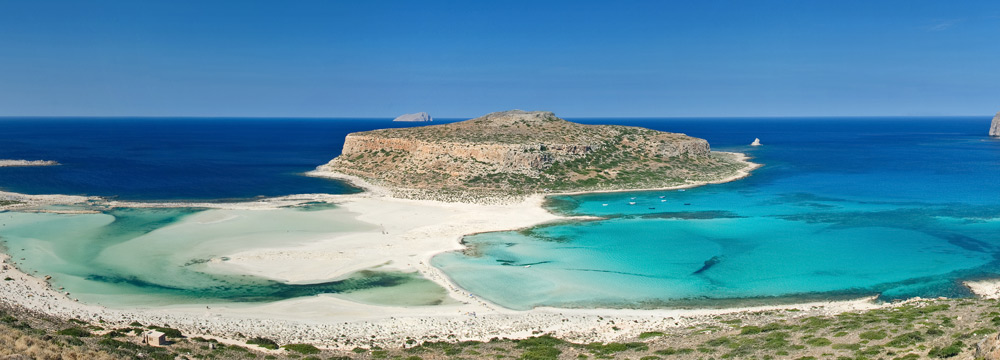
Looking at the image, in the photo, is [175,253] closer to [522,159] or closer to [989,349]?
[989,349]

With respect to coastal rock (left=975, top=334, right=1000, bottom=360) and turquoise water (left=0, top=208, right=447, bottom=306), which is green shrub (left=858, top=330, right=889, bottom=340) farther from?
turquoise water (left=0, top=208, right=447, bottom=306)

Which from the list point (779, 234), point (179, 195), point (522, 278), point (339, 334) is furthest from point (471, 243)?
point (179, 195)

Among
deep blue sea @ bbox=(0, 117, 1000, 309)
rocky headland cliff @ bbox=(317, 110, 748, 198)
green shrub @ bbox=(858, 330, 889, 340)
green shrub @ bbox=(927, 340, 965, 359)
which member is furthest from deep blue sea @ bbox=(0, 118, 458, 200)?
green shrub @ bbox=(927, 340, 965, 359)

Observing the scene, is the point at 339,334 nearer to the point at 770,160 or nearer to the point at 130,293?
the point at 130,293

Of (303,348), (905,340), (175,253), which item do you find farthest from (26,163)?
(905,340)

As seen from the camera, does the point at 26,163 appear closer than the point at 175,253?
No
